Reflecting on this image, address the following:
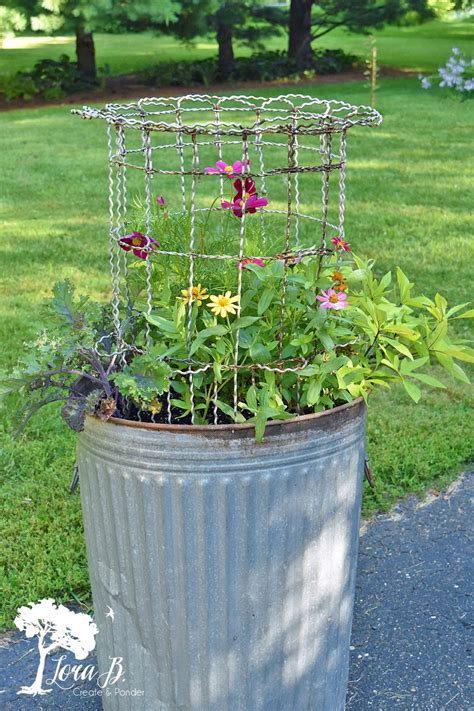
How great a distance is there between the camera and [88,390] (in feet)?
6.09

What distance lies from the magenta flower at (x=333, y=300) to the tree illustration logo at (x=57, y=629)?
98 cm

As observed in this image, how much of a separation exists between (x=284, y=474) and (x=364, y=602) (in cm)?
115

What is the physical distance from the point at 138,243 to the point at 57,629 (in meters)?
1.06

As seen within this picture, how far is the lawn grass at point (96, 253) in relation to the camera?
2.97 metres

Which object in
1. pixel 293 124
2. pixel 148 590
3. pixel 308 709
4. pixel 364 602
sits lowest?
pixel 364 602

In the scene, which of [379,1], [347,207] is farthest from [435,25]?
[347,207]

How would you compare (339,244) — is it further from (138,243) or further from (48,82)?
(48,82)

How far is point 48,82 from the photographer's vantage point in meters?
14.5

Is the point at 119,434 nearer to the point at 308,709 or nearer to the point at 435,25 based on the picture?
the point at 308,709

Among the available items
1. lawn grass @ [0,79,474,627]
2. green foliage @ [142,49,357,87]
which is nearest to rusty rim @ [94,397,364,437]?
lawn grass @ [0,79,474,627]

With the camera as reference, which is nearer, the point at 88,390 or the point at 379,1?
the point at 88,390

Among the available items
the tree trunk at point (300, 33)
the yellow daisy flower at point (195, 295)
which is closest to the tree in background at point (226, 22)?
the tree trunk at point (300, 33)

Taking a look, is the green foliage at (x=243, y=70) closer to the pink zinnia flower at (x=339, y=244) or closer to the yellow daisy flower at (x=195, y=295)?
the pink zinnia flower at (x=339, y=244)

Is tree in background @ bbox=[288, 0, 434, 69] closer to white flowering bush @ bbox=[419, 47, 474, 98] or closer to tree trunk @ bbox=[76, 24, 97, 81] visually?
white flowering bush @ bbox=[419, 47, 474, 98]
